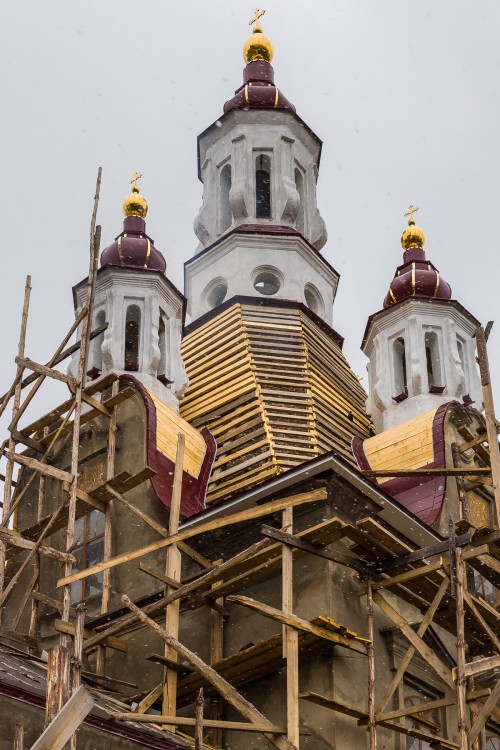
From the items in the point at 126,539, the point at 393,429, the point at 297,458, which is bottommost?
the point at 126,539

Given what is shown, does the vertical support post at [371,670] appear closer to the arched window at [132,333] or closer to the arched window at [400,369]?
the arched window at [400,369]

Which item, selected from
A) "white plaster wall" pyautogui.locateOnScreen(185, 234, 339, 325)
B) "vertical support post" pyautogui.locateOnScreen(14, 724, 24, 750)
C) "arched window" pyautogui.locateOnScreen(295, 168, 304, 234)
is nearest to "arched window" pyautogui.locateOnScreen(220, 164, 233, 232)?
"arched window" pyautogui.locateOnScreen(295, 168, 304, 234)

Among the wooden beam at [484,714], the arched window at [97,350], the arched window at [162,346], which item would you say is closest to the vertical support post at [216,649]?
the wooden beam at [484,714]

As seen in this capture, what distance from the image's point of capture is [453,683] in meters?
18.9

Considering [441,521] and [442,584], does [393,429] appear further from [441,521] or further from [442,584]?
[442,584]

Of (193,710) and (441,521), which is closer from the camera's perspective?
(193,710)

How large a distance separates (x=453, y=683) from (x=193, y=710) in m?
4.55

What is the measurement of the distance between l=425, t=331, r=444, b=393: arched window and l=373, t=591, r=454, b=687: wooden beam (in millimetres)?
9518

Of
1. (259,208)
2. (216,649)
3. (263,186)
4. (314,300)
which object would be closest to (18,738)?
(216,649)

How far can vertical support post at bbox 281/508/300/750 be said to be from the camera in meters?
18.3

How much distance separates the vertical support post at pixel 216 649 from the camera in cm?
2105

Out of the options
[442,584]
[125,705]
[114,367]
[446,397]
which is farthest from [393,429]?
[125,705]

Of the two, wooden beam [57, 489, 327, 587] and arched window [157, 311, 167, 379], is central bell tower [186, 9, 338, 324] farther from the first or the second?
wooden beam [57, 489, 327, 587]

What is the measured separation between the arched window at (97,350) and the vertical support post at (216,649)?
7146mm
